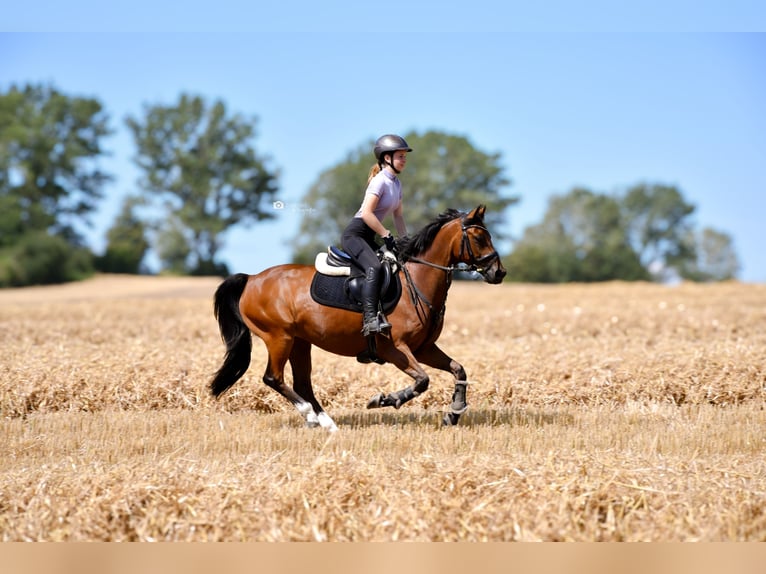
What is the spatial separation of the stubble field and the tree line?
43.7m

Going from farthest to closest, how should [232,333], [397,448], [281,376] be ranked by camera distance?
[232,333] < [281,376] < [397,448]

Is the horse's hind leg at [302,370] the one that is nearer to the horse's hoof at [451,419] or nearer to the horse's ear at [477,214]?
the horse's hoof at [451,419]

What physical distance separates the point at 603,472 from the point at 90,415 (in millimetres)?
6511

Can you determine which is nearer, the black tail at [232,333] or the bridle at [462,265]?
the bridle at [462,265]

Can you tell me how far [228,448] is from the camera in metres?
8.59

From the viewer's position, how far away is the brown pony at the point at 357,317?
8945 millimetres

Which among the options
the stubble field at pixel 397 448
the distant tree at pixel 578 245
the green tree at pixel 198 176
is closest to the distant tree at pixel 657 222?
the distant tree at pixel 578 245

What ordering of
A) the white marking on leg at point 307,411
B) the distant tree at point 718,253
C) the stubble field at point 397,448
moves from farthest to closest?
the distant tree at point 718,253 → the white marking on leg at point 307,411 → the stubble field at point 397,448

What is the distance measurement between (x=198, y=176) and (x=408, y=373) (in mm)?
59598

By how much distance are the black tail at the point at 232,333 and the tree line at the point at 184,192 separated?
4562 centimetres

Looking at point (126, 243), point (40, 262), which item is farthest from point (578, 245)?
point (40, 262)

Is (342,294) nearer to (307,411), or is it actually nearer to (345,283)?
(345,283)

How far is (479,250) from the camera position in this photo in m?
8.84

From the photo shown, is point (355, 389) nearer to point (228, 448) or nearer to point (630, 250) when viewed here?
point (228, 448)
